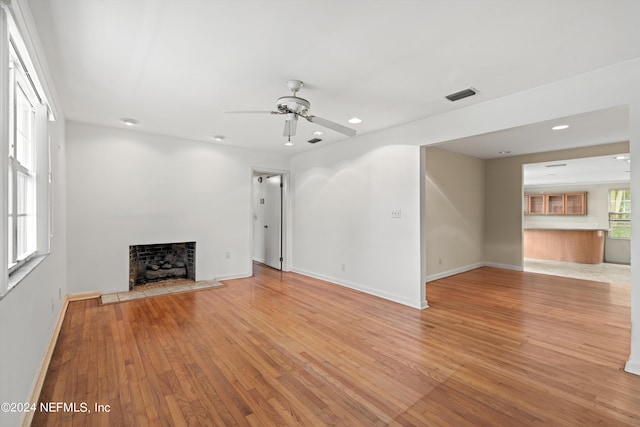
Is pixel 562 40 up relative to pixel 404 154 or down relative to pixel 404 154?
up

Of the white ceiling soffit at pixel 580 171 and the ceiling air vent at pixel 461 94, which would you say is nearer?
the ceiling air vent at pixel 461 94

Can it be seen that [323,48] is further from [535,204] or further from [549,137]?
[535,204]

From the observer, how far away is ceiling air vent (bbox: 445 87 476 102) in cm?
302

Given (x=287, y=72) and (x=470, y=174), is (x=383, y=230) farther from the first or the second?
(x=470, y=174)

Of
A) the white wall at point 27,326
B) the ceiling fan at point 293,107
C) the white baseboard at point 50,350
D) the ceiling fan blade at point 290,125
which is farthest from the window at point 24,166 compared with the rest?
the ceiling fan blade at point 290,125

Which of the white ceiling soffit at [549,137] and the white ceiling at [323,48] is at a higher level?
the white ceiling at [323,48]

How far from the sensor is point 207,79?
282 cm

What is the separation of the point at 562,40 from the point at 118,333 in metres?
4.79

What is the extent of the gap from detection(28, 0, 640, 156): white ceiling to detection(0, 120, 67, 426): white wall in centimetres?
119

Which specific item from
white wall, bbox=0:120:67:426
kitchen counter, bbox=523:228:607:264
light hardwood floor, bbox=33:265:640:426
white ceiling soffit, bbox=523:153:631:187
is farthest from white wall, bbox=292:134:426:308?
kitchen counter, bbox=523:228:607:264

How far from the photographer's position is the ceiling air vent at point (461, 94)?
3.02 metres

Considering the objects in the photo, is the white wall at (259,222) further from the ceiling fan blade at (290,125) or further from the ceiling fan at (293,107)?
the ceiling fan at (293,107)

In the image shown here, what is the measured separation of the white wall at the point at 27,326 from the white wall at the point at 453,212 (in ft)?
17.6

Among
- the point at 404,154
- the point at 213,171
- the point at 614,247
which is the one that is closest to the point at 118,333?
the point at 213,171
